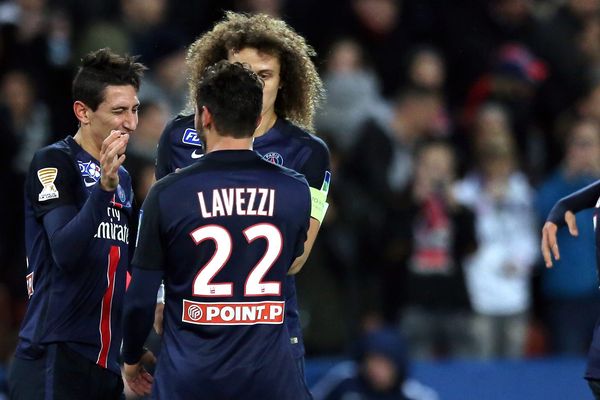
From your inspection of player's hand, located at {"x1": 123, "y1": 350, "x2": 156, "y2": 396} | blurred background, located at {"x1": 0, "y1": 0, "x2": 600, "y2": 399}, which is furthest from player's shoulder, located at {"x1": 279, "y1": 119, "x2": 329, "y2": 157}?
blurred background, located at {"x1": 0, "y1": 0, "x2": 600, "y2": 399}

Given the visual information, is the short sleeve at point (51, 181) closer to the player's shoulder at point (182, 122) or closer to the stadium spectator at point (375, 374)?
the player's shoulder at point (182, 122)

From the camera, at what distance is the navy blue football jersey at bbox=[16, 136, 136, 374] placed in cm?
562

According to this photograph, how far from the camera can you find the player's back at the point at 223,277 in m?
5.06

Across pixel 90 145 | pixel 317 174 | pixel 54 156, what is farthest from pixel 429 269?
pixel 54 156

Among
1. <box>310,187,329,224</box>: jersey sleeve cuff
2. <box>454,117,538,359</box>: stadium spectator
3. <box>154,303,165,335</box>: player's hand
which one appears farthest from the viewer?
<box>454,117,538,359</box>: stadium spectator

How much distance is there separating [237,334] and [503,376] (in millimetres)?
5717

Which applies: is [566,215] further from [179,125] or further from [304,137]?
[179,125]

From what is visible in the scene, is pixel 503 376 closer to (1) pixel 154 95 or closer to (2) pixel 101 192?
(1) pixel 154 95

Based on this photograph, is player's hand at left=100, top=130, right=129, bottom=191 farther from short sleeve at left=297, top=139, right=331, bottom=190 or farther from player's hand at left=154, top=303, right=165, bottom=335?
short sleeve at left=297, top=139, right=331, bottom=190

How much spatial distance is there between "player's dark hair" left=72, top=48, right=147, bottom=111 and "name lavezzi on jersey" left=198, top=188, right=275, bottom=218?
101cm

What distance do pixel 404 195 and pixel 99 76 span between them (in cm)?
517

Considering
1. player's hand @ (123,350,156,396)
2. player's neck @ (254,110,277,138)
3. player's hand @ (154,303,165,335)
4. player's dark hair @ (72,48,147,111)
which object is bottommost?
player's hand @ (123,350,156,396)

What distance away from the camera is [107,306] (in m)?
5.85

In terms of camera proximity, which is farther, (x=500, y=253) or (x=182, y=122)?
(x=500, y=253)
